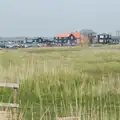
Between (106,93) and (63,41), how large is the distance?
105 meters

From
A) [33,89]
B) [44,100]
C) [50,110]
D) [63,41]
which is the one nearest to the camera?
[50,110]

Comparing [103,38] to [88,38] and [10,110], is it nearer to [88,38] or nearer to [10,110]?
[88,38]

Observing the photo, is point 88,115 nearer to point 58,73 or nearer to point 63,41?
point 58,73

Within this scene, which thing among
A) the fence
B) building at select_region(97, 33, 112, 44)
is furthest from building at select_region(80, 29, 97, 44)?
the fence

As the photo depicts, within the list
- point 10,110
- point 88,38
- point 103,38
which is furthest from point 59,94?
point 88,38

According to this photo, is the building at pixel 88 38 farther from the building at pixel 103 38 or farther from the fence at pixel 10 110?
the fence at pixel 10 110

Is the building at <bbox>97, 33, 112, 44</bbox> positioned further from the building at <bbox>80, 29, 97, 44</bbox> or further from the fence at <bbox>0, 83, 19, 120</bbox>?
the fence at <bbox>0, 83, 19, 120</bbox>

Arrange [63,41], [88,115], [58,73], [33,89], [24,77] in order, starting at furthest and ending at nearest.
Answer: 1. [63,41]
2. [58,73]
3. [24,77]
4. [33,89]
5. [88,115]

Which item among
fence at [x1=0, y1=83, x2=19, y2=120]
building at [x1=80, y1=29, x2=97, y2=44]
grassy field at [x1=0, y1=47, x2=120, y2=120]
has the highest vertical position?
fence at [x1=0, y1=83, x2=19, y2=120]

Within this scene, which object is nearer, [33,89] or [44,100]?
[44,100]

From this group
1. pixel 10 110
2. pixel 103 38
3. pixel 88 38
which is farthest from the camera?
pixel 88 38

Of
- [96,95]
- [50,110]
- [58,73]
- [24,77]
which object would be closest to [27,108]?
[50,110]

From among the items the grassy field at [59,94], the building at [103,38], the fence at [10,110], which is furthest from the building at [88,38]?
the fence at [10,110]

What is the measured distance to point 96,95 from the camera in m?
14.0
